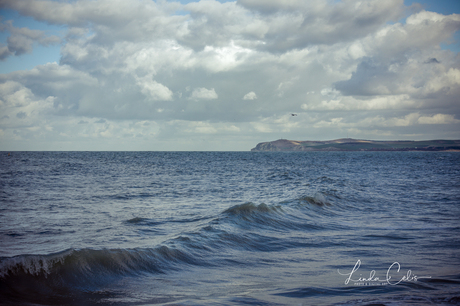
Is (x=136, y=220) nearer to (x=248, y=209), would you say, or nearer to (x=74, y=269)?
(x=248, y=209)

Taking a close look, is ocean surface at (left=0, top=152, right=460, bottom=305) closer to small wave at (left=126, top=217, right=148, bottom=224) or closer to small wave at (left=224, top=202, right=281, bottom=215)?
small wave at (left=224, top=202, right=281, bottom=215)

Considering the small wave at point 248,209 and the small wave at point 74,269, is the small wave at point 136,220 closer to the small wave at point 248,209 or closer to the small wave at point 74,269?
the small wave at point 248,209

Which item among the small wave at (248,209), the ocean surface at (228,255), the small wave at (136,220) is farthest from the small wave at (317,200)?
the small wave at (136,220)

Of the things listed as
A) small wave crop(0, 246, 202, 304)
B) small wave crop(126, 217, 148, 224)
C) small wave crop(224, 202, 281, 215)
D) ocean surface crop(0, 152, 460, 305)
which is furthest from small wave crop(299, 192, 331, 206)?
small wave crop(0, 246, 202, 304)

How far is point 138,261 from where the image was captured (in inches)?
342

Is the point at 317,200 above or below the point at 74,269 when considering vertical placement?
below

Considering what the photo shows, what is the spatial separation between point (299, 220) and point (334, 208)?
4.72m

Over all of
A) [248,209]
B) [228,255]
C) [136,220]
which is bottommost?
[228,255]

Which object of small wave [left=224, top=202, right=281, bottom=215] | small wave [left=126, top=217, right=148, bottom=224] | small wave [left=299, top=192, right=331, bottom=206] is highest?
small wave [left=224, top=202, right=281, bottom=215]

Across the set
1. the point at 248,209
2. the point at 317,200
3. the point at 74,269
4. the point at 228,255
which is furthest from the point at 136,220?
the point at 317,200

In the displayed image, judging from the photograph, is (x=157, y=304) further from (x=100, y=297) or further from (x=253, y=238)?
(x=253, y=238)

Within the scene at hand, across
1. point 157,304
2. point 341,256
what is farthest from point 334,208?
point 157,304

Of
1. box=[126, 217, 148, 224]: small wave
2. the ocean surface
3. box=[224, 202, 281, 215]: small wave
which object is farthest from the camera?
box=[224, 202, 281, 215]: small wave

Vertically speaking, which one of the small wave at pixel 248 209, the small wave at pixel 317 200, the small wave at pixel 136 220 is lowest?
the small wave at pixel 317 200
